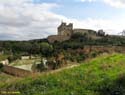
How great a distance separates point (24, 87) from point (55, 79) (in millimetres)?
1376

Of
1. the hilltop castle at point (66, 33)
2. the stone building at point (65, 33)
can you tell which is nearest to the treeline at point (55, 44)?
the hilltop castle at point (66, 33)

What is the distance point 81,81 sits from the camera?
15625mm

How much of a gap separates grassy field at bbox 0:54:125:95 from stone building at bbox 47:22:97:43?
265 ft

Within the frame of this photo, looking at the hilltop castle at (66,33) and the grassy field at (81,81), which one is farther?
the hilltop castle at (66,33)

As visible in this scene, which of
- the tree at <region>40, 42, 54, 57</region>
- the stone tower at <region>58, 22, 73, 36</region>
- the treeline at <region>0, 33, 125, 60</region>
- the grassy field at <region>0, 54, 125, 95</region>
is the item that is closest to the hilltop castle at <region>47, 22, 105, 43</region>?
the stone tower at <region>58, 22, 73, 36</region>

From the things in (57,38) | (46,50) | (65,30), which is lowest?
(46,50)

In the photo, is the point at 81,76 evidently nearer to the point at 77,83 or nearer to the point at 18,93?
the point at 77,83

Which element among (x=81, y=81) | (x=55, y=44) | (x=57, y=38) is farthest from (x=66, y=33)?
(x=81, y=81)

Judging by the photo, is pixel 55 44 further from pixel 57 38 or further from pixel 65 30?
pixel 65 30

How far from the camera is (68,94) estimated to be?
14383mm

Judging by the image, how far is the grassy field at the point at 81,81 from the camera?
1455 cm

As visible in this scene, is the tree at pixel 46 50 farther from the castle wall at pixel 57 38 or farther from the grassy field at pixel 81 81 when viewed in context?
the grassy field at pixel 81 81

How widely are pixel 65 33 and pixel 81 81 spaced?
90.0 metres

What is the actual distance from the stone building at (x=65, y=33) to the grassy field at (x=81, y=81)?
80.8m
